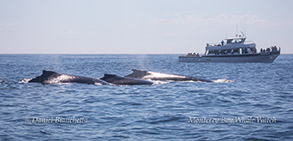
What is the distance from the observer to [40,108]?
13.5m

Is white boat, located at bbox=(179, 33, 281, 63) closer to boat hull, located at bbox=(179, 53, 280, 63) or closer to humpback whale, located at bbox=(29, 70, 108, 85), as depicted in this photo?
boat hull, located at bbox=(179, 53, 280, 63)

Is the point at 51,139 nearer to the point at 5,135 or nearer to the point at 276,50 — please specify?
the point at 5,135

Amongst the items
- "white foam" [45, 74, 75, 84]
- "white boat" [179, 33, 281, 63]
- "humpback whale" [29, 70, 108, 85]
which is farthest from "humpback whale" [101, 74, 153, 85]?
"white boat" [179, 33, 281, 63]

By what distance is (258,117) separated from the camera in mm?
11781

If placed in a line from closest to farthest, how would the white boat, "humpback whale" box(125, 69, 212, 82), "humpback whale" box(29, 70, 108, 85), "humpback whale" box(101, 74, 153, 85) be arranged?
"humpback whale" box(29, 70, 108, 85) < "humpback whale" box(101, 74, 153, 85) < "humpback whale" box(125, 69, 212, 82) < the white boat

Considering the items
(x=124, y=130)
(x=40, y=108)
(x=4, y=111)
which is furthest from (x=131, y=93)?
(x=124, y=130)

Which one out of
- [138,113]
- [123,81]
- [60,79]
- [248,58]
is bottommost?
[138,113]

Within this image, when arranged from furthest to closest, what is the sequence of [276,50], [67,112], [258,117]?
[276,50] → [67,112] → [258,117]

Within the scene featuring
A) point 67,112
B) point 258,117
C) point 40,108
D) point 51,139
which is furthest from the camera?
point 40,108

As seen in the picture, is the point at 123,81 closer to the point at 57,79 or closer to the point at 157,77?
the point at 157,77

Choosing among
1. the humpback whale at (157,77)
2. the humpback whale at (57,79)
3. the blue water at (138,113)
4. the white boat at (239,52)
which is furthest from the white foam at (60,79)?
the white boat at (239,52)

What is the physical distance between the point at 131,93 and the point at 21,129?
841cm

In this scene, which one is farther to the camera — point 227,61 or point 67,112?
point 227,61

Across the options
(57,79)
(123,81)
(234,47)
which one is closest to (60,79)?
(57,79)
